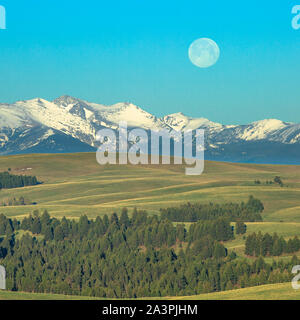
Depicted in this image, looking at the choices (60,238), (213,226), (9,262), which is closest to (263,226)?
(213,226)

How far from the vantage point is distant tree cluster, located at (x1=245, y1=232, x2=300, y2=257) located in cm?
12306

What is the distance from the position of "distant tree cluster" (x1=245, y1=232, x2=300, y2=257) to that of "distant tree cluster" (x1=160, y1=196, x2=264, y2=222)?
33.0m

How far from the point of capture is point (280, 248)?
12356 cm

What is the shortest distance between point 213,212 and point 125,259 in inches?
2101

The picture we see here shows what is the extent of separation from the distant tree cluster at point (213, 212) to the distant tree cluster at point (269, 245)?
108 ft

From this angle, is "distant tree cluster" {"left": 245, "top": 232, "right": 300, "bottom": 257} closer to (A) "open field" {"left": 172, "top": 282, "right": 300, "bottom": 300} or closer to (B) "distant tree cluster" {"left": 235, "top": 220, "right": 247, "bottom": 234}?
(B) "distant tree cluster" {"left": 235, "top": 220, "right": 247, "bottom": 234}

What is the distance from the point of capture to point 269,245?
126m

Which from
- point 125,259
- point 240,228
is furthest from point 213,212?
point 125,259

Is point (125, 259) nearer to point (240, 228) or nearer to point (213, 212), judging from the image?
point (240, 228)

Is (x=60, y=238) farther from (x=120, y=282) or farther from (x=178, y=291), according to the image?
(x=178, y=291)

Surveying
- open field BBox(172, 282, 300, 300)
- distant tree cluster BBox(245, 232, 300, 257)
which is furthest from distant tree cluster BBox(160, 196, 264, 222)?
open field BBox(172, 282, 300, 300)

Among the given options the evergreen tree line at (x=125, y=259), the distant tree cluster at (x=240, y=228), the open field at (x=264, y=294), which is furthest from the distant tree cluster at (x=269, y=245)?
the open field at (x=264, y=294)

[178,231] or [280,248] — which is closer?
[280,248]
